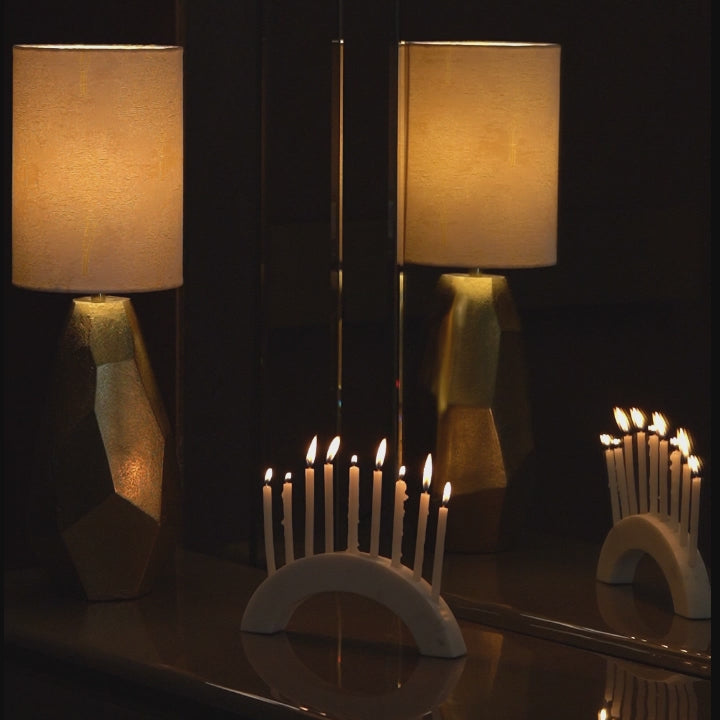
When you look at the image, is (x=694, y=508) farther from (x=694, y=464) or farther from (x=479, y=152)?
(x=479, y=152)

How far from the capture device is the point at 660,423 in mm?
1408

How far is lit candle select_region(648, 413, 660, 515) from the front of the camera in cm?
142

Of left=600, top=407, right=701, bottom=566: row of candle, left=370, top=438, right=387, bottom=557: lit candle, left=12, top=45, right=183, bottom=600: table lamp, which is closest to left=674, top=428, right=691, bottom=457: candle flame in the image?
left=600, top=407, right=701, bottom=566: row of candle

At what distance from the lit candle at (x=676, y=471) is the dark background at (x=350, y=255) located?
2cm

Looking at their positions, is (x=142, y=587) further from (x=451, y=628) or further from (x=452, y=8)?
(x=452, y=8)

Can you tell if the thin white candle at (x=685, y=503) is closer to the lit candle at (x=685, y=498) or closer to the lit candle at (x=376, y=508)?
the lit candle at (x=685, y=498)

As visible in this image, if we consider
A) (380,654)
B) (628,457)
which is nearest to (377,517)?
(380,654)

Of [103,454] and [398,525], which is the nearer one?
[398,525]

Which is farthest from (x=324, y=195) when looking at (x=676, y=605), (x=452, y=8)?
(x=676, y=605)

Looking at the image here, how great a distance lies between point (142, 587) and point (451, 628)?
37 centimetres

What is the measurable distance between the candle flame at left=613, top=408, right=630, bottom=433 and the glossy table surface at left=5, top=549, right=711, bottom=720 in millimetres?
155

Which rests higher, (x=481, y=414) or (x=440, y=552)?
(x=481, y=414)

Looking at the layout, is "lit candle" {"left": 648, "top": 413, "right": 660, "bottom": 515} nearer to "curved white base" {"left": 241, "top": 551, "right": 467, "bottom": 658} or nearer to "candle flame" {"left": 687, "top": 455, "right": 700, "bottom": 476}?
"candle flame" {"left": 687, "top": 455, "right": 700, "bottom": 476}

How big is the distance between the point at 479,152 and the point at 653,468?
335 millimetres
